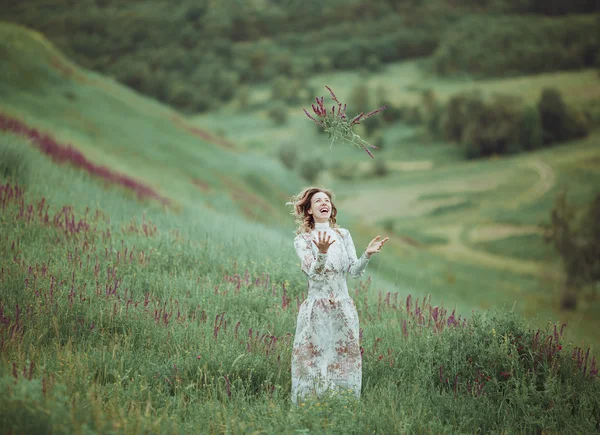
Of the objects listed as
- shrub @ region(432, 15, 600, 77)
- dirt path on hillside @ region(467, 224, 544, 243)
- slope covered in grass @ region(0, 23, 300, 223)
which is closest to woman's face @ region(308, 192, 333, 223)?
slope covered in grass @ region(0, 23, 300, 223)

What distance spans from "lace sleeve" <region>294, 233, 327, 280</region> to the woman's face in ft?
0.78

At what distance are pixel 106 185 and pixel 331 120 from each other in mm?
11429

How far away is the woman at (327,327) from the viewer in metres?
5.37

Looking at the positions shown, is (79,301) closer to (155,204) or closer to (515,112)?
(155,204)

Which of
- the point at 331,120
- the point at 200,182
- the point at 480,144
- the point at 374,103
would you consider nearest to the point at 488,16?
the point at 374,103

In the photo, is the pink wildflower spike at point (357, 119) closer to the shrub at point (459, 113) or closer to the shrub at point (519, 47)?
the shrub at point (459, 113)

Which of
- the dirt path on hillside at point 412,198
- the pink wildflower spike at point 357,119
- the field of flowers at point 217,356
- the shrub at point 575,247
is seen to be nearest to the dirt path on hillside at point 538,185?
the dirt path on hillside at point 412,198

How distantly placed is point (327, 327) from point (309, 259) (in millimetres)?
741

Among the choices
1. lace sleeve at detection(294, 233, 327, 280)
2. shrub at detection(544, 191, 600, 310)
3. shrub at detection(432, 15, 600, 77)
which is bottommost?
lace sleeve at detection(294, 233, 327, 280)

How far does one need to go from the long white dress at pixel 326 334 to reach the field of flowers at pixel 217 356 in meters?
0.26

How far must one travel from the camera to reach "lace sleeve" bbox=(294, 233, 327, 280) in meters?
5.26

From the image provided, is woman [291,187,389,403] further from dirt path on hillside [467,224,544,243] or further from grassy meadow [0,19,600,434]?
dirt path on hillside [467,224,544,243]

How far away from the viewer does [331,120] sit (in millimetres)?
6051

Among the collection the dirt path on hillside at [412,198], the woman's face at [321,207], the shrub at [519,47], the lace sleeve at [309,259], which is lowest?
the lace sleeve at [309,259]
